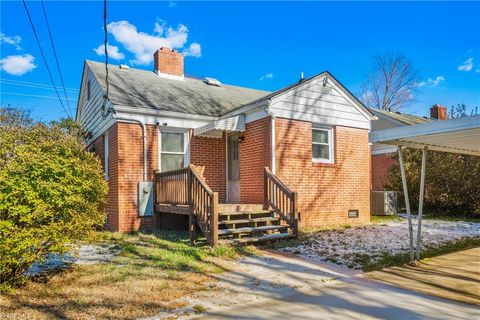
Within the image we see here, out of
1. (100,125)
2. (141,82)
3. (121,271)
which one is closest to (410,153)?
(141,82)

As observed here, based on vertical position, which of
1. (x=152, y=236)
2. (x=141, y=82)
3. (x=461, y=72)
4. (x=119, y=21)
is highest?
(x=461, y=72)

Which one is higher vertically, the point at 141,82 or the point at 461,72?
the point at 461,72

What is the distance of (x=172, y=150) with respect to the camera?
1088 cm

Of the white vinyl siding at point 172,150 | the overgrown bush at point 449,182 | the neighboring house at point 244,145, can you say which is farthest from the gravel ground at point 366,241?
the white vinyl siding at point 172,150

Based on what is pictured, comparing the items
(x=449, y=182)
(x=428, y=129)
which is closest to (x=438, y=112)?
(x=449, y=182)

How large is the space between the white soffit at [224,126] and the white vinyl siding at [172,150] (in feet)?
1.78

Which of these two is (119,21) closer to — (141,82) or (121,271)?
(141,82)

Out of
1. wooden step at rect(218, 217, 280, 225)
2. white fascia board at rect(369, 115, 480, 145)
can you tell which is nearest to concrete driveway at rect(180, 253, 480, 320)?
wooden step at rect(218, 217, 280, 225)

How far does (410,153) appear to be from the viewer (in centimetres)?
1684

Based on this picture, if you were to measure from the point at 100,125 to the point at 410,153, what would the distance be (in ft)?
44.9

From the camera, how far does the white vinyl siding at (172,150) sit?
10727mm

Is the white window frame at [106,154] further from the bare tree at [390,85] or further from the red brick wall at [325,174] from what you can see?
the bare tree at [390,85]

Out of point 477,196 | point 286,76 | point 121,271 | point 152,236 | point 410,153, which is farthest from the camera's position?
point 286,76

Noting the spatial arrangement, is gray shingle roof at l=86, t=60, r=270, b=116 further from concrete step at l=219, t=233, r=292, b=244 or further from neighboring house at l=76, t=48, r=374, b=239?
concrete step at l=219, t=233, r=292, b=244
